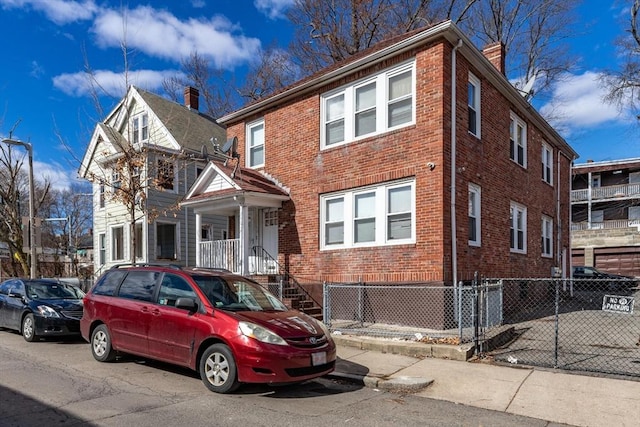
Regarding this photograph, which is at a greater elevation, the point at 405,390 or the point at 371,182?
the point at 371,182

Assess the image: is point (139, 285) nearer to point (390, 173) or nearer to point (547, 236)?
point (390, 173)

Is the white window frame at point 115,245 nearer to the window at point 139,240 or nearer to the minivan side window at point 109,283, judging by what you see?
the window at point 139,240

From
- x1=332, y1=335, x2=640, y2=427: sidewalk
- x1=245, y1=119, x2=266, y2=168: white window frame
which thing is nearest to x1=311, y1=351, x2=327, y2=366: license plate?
x1=332, y1=335, x2=640, y2=427: sidewalk

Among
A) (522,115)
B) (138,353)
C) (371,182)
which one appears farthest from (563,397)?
(522,115)

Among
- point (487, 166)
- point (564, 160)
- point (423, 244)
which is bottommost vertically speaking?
point (423, 244)

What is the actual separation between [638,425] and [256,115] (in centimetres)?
1270

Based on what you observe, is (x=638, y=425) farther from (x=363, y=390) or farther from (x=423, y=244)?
(x=423, y=244)

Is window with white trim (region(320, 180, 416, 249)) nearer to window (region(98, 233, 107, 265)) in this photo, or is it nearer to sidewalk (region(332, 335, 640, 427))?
sidewalk (region(332, 335, 640, 427))

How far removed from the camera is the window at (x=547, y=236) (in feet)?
57.4

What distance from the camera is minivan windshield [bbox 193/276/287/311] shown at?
6.66 meters

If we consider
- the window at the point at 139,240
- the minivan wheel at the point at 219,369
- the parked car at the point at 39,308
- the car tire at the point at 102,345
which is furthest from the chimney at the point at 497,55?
the window at the point at 139,240

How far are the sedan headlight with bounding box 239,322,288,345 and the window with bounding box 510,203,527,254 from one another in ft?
34.2

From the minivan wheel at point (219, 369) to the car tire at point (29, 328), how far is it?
5679 millimetres

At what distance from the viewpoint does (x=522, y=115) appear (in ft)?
50.4
